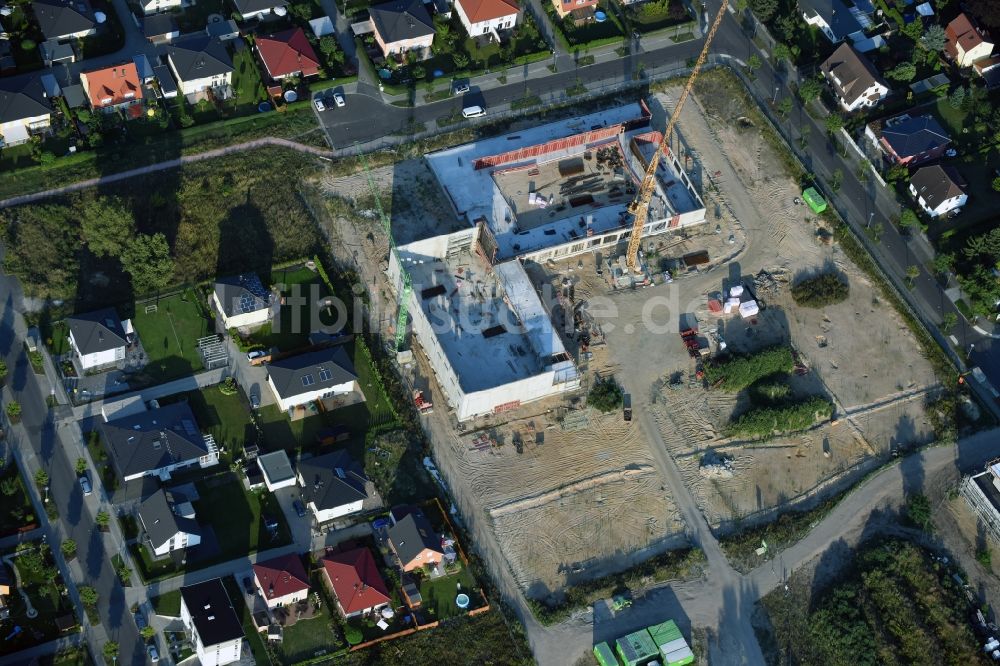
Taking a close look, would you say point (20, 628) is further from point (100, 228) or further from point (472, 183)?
point (472, 183)

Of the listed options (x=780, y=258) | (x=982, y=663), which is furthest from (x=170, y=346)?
(x=982, y=663)

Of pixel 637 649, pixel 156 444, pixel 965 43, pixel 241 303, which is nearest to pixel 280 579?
pixel 156 444

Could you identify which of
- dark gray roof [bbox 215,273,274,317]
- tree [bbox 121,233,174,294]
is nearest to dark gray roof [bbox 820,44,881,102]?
dark gray roof [bbox 215,273,274,317]

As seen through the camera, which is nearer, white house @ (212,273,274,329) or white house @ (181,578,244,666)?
white house @ (181,578,244,666)

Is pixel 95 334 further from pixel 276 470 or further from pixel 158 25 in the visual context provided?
→ pixel 158 25

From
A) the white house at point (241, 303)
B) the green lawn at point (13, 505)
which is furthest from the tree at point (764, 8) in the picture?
the green lawn at point (13, 505)

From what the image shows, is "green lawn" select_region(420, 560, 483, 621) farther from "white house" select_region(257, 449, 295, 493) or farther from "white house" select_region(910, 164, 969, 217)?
"white house" select_region(910, 164, 969, 217)

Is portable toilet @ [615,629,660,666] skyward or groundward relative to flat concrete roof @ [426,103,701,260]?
groundward
